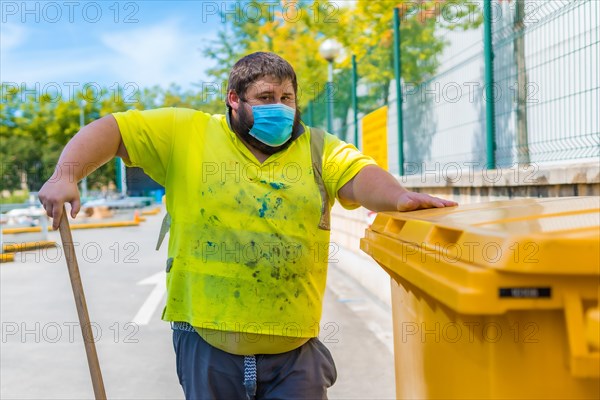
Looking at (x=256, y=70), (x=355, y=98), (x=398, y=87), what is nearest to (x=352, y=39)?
(x=355, y=98)

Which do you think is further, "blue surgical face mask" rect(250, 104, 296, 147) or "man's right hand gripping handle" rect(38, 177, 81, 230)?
"blue surgical face mask" rect(250, 104, 296, 147)

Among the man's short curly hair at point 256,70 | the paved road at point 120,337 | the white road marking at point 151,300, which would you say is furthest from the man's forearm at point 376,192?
the white road marking at point 151,300

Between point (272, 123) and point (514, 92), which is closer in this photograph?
point (272, 123)

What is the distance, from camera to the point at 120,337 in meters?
6.03

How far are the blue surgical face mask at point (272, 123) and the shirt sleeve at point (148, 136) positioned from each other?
0.29m

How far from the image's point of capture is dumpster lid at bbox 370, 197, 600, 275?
152 cm

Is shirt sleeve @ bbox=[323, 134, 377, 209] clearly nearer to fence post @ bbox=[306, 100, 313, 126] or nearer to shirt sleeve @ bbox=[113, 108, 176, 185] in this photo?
shirt sleeve @ bbox=[113, 108, 176, 185]

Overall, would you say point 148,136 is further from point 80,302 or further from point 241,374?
point 241,374

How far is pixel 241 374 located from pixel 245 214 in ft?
1.66

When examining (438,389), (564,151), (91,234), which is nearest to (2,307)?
(564,151)

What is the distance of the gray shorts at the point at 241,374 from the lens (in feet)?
7.17

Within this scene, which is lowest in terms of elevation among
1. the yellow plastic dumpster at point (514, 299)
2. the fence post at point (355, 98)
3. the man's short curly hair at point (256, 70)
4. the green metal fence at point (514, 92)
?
the yellow plastic dumpster at point (514, 299)

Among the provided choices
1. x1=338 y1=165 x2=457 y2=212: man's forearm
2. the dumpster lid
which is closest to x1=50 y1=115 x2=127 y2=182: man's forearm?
x1=338 y1=165 x2=457 y2=212: man's forearm

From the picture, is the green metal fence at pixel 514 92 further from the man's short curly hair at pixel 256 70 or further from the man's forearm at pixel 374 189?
the man's short curly hair at pixel 256 70
